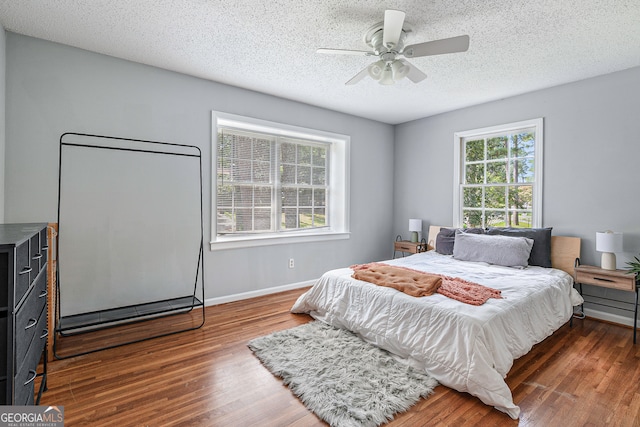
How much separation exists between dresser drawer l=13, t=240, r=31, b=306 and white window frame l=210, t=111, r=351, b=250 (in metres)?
2.27

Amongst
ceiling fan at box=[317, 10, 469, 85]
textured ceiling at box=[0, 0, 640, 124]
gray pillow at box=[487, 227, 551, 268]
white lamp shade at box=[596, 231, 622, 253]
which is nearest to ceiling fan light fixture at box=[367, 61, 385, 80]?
ceiling fan at box=[317, 10, 469, 85]

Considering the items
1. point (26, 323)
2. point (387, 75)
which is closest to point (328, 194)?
point (387, 75)

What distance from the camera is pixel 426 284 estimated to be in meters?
2.60

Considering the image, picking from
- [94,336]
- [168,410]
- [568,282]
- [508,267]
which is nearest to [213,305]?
[94,336]

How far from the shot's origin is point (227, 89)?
3730 millimetres

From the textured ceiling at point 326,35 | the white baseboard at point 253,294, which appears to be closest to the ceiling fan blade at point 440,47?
the textured ceiling at point 326,35

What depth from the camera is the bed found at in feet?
6.52

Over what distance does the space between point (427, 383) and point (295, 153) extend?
11.1 feet

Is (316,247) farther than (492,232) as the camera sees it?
Yes

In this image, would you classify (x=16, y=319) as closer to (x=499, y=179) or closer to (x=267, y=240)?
(x=267, y=240)

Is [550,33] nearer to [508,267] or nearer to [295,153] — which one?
[508,267]

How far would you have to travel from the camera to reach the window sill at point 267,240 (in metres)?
3.72

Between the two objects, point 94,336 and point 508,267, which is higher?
point 508,267

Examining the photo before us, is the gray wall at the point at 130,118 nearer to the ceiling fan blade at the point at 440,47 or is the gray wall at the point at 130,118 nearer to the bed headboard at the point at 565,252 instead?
the ceiling fan blade at the point at 440,47
